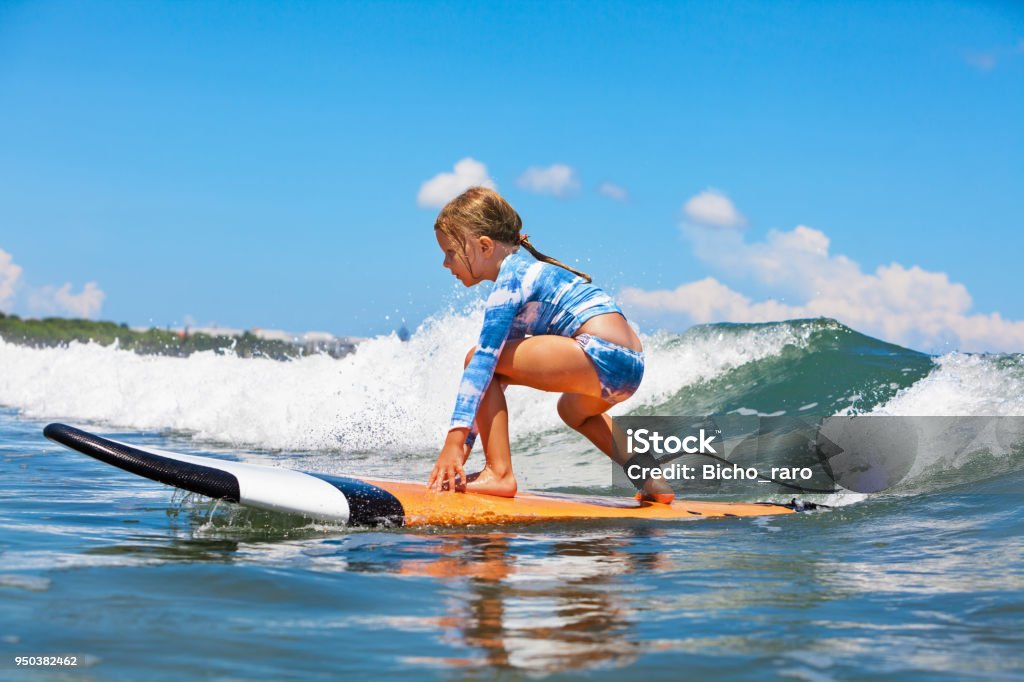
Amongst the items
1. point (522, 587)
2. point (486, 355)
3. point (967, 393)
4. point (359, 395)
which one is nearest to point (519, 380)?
point (486, 355)

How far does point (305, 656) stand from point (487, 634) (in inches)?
16.1

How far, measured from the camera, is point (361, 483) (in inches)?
159

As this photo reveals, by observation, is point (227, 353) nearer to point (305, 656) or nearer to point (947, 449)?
point (947, 449)

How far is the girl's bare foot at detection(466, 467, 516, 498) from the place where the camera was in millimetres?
4020

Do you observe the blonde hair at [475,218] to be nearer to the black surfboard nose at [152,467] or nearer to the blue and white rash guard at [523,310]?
the blue and white rash guard at [523,310]

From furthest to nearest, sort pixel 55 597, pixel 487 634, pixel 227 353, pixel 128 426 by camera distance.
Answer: pixel 227 353, pixel 128 426, pixel 55 597, pixel 487 634

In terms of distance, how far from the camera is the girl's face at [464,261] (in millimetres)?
4031

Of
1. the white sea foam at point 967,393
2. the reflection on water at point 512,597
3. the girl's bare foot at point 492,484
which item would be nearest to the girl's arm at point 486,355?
the girl's bare foot at point 492,484

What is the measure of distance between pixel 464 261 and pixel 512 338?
370 mm

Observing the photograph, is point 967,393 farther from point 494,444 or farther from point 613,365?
point 494,444

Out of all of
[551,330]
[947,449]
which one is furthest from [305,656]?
[947,449]

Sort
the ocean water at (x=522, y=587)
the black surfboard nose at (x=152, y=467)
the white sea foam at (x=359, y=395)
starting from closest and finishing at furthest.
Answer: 1. the ocean water at (x=522, y=587)
2. the black surfboard nose at (x=152, y=467)
3. the white sea foam at (x=359, y=395)

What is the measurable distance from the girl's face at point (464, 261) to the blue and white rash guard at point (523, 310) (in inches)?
3.9

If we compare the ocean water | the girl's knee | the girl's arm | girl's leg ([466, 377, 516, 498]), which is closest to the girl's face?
the girl's arm
